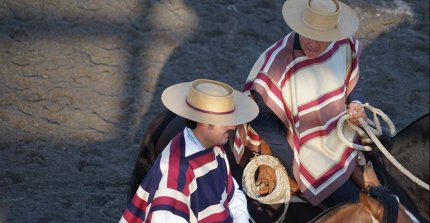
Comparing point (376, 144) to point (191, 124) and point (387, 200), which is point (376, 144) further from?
point (191, 124)

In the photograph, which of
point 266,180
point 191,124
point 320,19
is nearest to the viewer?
point 191,124

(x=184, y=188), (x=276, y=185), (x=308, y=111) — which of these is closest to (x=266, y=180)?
(x=276, y=185)

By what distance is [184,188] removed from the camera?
3.44m

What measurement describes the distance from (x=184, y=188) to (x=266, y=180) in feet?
3.23

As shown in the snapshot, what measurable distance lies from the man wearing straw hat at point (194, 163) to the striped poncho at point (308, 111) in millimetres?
647

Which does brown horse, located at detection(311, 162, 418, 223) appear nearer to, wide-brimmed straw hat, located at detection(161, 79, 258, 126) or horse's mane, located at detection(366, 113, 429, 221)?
horse's mane, located at detection(366, 113, 429, 221)

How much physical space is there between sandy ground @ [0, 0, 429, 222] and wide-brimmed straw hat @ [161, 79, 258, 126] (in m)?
2.17

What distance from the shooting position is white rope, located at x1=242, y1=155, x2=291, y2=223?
427 centimetres

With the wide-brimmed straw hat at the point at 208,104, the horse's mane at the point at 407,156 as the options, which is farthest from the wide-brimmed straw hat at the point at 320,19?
the wide-brimmed straw hat at the point at 208,104

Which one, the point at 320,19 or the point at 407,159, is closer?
the point at 407,159

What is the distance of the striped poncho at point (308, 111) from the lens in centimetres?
429

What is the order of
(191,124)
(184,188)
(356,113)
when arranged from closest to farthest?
(184,188) → (191,124) → (356,113)

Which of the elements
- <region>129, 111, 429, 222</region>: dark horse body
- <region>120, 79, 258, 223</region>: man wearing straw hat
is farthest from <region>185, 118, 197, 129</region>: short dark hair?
<region>129, 111, 429, 222</region>: dark horse body

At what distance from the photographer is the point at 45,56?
7176 mm
